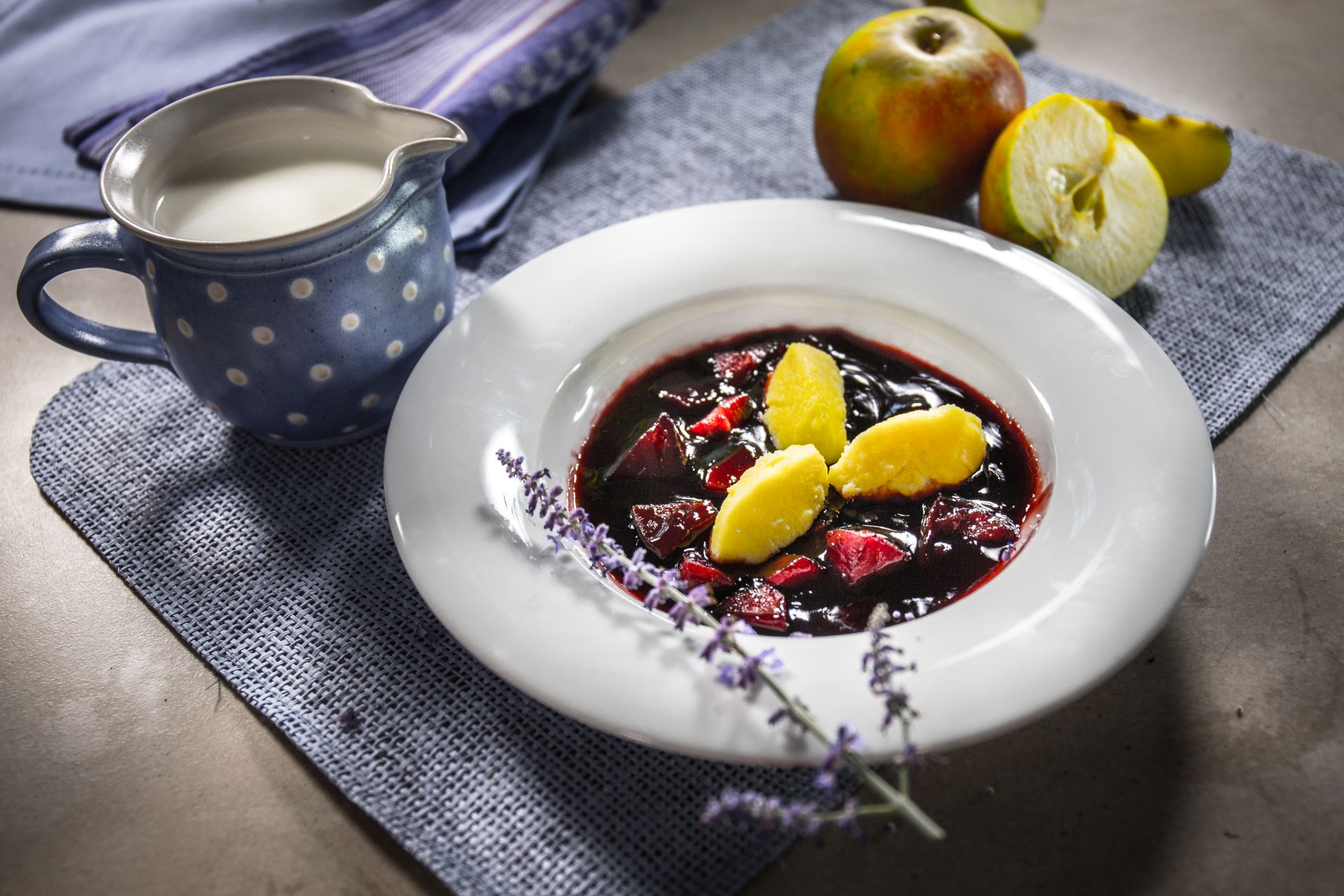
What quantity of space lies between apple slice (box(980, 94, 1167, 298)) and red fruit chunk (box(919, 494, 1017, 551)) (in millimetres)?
432

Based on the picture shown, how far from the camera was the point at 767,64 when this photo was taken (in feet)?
6.29

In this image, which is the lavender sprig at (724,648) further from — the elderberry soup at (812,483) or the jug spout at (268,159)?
the jug spout at (268,159)

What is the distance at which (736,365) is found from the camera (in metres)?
1.22

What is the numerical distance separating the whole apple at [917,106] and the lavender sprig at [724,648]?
0.68 meters

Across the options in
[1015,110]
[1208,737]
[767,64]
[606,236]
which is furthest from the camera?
[767,64]

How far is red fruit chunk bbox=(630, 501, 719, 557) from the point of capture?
1.02 meters

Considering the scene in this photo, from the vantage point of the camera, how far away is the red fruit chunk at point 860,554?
980 mm

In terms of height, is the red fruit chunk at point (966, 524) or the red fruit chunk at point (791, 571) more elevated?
the red fruit chunk at point (791, 571)

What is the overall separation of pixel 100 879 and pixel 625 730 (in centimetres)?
46

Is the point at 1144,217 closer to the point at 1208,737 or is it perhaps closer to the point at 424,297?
the point at 1208,737

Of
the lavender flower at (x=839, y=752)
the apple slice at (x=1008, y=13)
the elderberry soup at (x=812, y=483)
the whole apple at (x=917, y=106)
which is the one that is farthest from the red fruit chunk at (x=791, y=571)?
the apple slice at (x=1008, y=13)

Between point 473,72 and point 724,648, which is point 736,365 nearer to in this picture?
point 724,648

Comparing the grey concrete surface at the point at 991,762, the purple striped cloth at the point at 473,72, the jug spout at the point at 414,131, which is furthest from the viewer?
the purple striped cloth at the point at 473,72

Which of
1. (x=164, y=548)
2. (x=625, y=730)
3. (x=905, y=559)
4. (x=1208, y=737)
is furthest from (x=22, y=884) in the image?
(x=1208, y=737)
